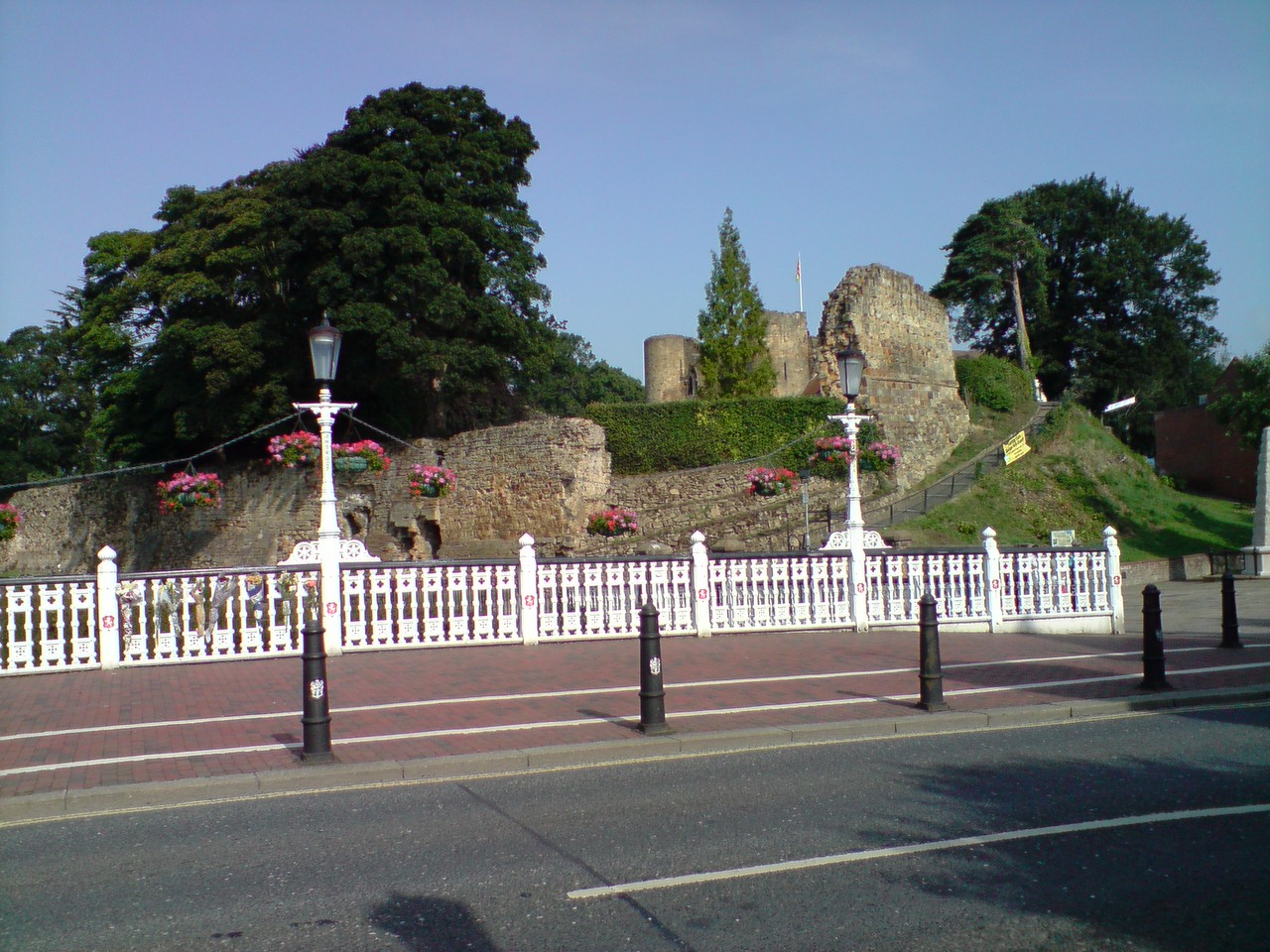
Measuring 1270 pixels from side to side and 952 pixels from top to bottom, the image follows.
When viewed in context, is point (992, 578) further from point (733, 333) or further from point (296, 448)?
point (733, 333)

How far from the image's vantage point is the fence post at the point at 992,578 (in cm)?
1529

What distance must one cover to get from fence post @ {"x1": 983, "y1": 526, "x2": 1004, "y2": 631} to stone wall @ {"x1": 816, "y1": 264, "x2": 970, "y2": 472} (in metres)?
20.7

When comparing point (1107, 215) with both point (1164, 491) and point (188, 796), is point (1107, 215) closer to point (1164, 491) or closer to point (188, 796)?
point (1164, 491)

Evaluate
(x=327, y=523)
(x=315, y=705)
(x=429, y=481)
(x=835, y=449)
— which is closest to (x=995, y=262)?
(x=429, y=481)

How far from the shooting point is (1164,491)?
122 ft

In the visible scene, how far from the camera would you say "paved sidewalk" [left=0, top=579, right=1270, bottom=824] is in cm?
709

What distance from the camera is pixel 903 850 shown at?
5.12 meters

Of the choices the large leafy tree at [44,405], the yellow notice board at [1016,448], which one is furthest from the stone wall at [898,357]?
the large leafy tree at [44,405]

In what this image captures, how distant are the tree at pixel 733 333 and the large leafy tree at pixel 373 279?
847 centimetres

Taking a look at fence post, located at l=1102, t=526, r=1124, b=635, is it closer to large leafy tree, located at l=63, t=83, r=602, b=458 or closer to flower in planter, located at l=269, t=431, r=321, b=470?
flower in planter, located at l=269, t=431, r=321, b=470

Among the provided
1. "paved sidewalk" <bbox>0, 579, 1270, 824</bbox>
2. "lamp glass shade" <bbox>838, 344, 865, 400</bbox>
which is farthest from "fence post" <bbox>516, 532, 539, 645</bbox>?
"lamp glass shade" <bbox>838, 344, 865, 400</bbox>

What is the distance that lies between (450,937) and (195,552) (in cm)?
3542

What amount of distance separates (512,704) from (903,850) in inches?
198

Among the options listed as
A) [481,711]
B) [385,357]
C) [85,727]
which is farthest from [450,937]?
[385,357]
